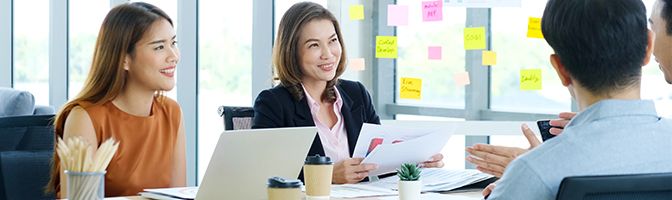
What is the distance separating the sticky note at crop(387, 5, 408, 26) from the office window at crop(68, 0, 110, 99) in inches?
87.1

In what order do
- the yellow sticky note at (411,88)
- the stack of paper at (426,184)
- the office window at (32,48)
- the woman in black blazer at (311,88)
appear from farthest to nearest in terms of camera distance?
the office window at (32,48)
the yellow sticky note at (411,88)
the woman in black blazer at (311,88)
the stack of paper at (426,184)

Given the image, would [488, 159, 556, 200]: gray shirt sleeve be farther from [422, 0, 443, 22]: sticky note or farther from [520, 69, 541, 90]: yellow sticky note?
[422, 0, 443, 22]: sticky note

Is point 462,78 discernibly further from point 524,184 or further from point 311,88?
point 524,184

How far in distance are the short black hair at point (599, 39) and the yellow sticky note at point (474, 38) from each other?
274 cm

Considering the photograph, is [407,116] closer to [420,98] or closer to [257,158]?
[420,98]

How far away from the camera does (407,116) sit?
481cm

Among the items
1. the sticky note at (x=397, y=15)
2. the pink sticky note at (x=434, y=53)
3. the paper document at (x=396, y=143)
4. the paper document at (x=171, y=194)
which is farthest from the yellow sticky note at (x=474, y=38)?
the paper document at (x=171, y=194)

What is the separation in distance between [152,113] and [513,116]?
6.11ft

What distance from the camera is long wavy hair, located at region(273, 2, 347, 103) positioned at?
324cm

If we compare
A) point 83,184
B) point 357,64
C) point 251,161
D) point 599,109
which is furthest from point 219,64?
point 599,109

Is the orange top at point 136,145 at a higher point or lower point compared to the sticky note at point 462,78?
lower

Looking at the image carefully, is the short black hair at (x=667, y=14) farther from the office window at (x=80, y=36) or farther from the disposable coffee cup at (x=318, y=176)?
the office window at (x=80, y=36)

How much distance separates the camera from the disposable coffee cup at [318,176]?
7.75ft

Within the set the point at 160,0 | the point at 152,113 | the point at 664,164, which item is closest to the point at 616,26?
the point at 664,164
